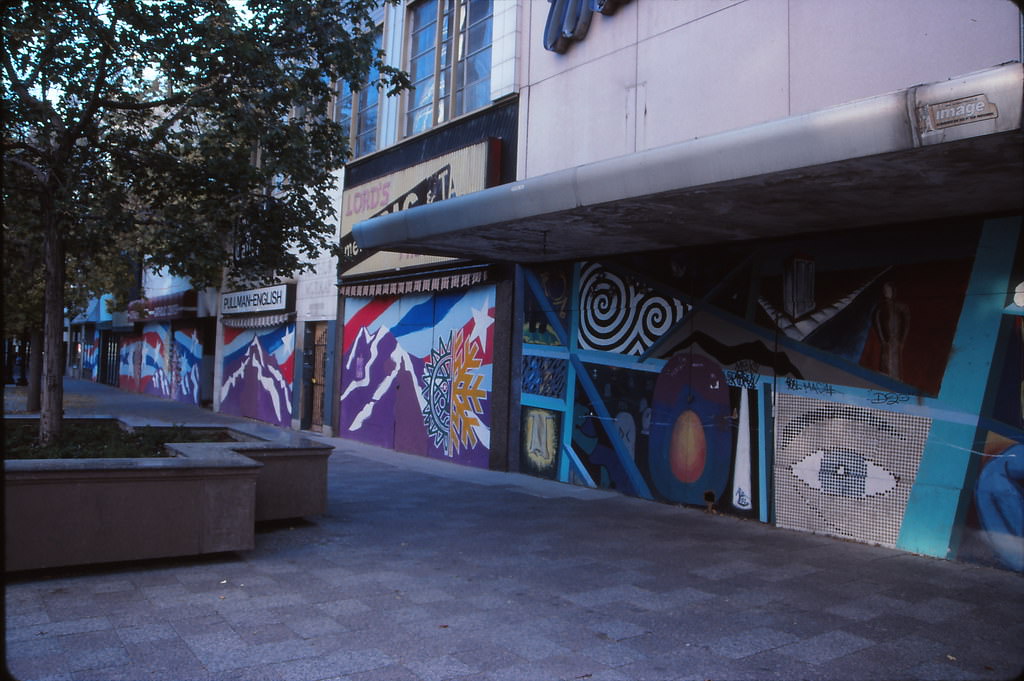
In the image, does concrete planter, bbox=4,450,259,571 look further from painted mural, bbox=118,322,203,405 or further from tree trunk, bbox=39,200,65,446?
painted mural, bbox=118,322,203,405

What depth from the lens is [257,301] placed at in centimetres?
2138

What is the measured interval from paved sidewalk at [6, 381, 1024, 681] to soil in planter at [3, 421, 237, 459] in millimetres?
1227

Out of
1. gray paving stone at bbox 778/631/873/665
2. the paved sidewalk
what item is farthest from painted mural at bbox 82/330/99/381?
gray paving stone at bbox 778/631/873/665

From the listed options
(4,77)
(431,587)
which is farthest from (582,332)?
(4,77)

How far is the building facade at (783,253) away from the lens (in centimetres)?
590

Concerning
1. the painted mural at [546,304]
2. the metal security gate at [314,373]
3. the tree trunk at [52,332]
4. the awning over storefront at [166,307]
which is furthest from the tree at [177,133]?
the awning over storefront at [166,307]

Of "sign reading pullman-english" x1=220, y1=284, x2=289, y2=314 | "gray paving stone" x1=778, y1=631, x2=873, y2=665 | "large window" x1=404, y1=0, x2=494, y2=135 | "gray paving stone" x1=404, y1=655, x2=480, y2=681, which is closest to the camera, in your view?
"gray paving stone" x1=404, y1=655, x2=480, y2=681

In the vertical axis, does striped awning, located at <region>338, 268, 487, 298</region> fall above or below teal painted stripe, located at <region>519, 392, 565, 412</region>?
above

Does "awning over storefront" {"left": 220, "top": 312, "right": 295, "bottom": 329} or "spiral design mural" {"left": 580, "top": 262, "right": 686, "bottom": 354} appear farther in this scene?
"awning over storefront" {"left": 220, "top": 312, "right": 295, "bottom": 329}

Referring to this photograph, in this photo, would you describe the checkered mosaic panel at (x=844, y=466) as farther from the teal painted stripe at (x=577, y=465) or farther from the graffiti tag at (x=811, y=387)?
the teal painted stripe at (x=577, y=465)

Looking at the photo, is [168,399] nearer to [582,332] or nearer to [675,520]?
[582,332]

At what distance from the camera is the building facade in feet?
19.4

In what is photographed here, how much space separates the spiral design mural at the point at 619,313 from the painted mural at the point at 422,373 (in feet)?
7.14

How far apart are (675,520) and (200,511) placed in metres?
4.91
